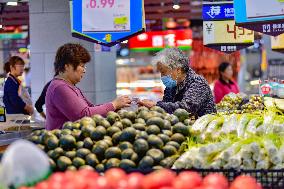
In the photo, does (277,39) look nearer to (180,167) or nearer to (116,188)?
(180,167)

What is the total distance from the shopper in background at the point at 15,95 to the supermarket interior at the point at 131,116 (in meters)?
0.02

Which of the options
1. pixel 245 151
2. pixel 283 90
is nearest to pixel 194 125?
pixel 245 151

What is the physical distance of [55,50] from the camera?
9.99 m

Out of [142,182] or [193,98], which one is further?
[193,98]

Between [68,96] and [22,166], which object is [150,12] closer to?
[68,96]

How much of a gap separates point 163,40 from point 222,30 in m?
7.31

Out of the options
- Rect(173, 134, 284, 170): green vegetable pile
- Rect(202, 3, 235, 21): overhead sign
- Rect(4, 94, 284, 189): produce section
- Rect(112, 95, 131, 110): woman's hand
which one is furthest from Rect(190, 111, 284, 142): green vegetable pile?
Rect(202, 3, 235, 21): overhead sign

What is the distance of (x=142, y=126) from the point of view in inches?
181

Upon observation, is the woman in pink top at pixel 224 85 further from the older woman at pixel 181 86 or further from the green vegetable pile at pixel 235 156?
the green vegetable pile at pixel 235 156

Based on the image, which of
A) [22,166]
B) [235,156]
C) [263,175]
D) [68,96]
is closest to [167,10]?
[68,96]

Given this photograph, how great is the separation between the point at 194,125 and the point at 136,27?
3068 mm

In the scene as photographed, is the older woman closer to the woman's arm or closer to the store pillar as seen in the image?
the store pillar

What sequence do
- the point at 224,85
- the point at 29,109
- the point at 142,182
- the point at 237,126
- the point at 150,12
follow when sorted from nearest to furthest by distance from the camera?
the point at 142,182
the point at 237,126
the point at 29,109
the point at 224,85
the point at 150,12

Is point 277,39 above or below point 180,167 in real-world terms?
above
